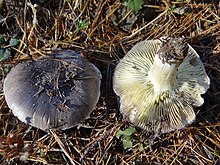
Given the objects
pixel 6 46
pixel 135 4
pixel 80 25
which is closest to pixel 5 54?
pixel 6 46

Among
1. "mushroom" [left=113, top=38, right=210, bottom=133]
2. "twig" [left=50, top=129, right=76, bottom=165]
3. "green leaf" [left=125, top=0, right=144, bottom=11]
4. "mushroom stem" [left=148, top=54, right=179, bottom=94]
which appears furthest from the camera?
"green leaf" [left=125, top=0, right=144, bottom=11]

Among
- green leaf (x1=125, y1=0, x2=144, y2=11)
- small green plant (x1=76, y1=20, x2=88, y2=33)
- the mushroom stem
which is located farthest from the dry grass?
the mushroom stem

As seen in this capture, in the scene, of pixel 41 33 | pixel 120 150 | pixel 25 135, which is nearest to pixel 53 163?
pixel 25 135

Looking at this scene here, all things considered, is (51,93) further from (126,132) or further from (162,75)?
(162,75)

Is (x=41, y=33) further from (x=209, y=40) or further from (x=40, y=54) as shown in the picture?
(x=209, y=40)

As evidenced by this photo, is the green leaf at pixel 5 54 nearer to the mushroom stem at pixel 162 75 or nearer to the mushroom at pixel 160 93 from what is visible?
the mushroom at pixel 160 93

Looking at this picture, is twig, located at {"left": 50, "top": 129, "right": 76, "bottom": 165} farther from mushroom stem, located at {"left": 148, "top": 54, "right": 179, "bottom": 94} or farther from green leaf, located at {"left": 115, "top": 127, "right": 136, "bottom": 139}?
mushroom stem, located at {"left": 148, "top": 54, "right": 179, "bottom": 94}

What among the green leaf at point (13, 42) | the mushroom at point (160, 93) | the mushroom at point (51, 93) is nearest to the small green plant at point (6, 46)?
the green leaf at point (13, 42)
